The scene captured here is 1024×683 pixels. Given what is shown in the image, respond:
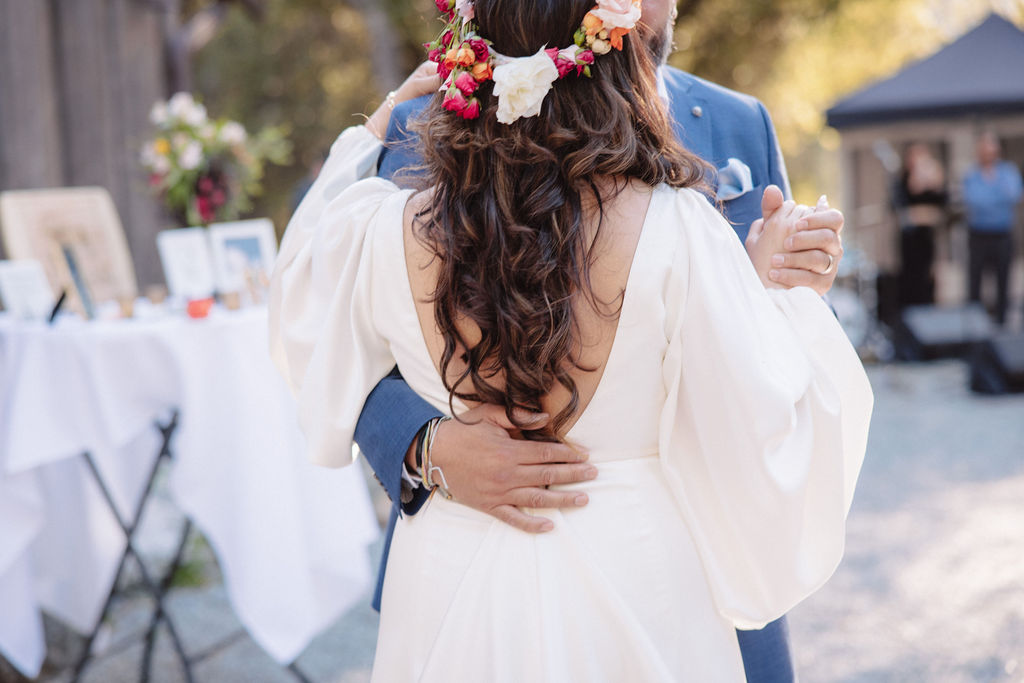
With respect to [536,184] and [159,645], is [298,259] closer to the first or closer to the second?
[536,184]

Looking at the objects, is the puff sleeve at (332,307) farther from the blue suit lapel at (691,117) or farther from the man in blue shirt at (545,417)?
the blue suit lapel at (691,117)

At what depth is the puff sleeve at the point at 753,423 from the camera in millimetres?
1340

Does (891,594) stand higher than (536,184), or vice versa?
(536,184)

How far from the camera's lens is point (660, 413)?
4.75ft

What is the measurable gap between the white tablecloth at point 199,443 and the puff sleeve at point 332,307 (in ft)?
3.60

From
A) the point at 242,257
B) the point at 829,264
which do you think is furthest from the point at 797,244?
the point at 242,257

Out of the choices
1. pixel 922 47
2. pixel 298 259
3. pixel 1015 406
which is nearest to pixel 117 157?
pixel 298 259

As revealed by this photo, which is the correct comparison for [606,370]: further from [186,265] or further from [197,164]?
[197,164]

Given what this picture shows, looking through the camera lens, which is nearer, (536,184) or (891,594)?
(536,184)

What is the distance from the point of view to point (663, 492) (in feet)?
4.82

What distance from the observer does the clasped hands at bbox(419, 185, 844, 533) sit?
1.43 m

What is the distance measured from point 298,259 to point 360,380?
262 millimetres

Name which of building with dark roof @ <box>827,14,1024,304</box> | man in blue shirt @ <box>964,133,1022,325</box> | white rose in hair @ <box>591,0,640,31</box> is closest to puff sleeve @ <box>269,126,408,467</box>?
white rose in hair @ <box>591,0,640,31</box>

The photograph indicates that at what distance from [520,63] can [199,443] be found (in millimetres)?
1856
